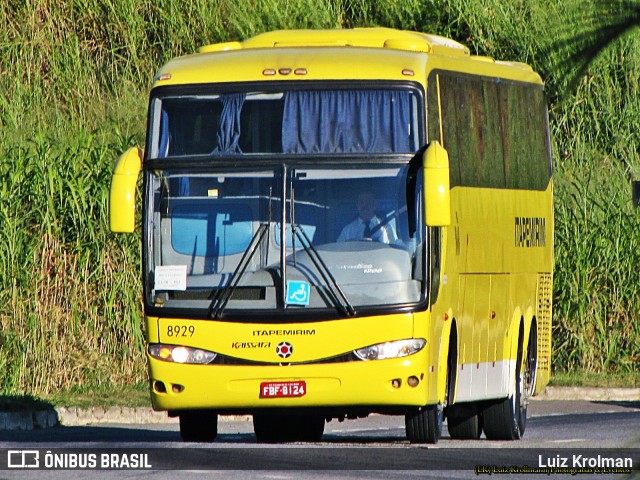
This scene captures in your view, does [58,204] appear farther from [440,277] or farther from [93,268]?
[440,277]

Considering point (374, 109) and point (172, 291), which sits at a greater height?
point (374, 109)

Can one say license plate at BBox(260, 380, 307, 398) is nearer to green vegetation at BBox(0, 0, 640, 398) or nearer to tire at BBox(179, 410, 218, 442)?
tire at BBox(179, 410, 218, 442)

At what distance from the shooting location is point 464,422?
14.8 metres

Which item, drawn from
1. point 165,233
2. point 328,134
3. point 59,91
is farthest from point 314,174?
point 59,91

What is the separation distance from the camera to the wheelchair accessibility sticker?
467 inches

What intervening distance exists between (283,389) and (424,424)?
1480 millimetres

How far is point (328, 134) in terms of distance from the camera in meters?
12.2

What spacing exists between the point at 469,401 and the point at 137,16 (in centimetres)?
1860

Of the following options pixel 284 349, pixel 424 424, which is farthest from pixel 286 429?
pixel 284 349

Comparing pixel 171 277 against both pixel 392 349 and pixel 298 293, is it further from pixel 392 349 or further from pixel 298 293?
pixel 392 349

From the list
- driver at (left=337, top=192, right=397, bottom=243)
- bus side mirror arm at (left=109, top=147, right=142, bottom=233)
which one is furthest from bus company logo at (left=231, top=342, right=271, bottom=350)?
bus side mirror arm at (left=109, top=147, right=142, bottom=233)

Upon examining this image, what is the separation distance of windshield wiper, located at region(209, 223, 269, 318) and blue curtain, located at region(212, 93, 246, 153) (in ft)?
2.65

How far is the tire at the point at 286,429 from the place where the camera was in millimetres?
14781

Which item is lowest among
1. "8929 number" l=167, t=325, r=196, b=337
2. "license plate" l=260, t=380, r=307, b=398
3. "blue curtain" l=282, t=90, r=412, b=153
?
"license plate" l=260, t=380, r=307, b=398
